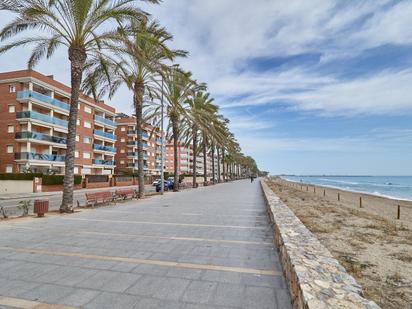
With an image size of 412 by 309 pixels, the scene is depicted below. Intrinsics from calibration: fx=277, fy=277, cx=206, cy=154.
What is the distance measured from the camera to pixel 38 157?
34250 mm

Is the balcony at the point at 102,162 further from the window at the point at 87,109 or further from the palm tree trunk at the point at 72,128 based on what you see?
the palm tree trunk at the point at 72,128

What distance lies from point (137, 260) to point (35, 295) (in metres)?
1.86

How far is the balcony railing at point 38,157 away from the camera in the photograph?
107ft

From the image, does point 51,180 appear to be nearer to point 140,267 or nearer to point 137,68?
point 137,68

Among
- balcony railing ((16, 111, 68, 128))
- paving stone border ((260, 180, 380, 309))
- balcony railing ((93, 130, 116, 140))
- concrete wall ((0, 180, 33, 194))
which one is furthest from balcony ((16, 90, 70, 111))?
paving stone border ((260, 180, 380, 309))

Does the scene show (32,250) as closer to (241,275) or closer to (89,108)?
(241,275)

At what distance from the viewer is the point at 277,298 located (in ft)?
12.5

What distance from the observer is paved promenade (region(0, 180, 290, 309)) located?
376 centimetres

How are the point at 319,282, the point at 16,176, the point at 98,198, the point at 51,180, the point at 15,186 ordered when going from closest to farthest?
the point at 319,282 < the point at 98,198 < the point at 15,186 < the point at 16,176 < the point at 51,180

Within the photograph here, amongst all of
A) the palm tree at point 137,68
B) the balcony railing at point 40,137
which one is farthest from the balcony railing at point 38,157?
the palm tree at point 137,68

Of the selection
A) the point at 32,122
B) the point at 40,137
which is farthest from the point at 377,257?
the point at 40,137

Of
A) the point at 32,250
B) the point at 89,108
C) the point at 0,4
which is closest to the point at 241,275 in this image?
the point at 32,250

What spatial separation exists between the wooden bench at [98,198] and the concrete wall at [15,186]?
1630 centimetres

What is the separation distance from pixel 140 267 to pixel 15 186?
94.1 feet
